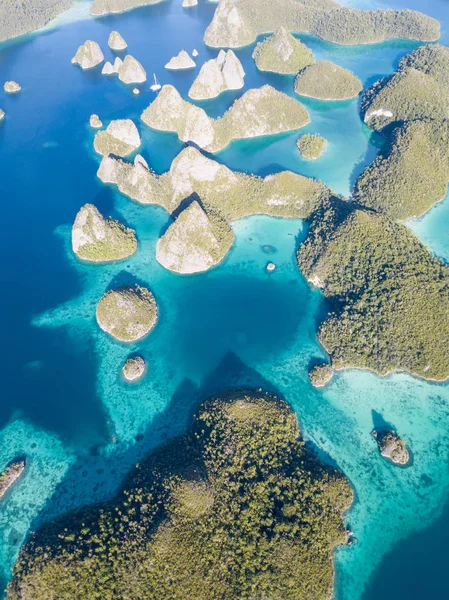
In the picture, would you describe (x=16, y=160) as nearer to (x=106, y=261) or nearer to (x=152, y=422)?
(x=106, y=261)

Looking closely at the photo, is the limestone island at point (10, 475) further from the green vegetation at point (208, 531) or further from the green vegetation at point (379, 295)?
the green vegetation at point (379, 295)

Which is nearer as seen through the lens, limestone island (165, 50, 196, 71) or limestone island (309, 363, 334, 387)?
limestone island (309, 363, 334, 387)

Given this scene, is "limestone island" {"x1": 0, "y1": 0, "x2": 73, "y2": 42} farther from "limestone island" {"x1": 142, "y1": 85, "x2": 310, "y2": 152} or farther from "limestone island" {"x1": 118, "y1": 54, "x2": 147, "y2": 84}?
"limestone island" {"x1": 142, "y1": 85, "x2": 310, "y2": 152}

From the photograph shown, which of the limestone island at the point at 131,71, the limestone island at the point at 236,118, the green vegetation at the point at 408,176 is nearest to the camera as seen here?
the green vegetation at the point at 408,176

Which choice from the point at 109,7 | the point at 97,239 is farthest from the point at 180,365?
the point at 109,7

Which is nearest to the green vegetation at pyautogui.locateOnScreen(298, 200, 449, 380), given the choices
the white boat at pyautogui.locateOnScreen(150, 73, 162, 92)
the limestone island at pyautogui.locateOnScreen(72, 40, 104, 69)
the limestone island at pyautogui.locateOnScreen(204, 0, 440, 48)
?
the white boat at pyautogui.locateOnScreen(150, 73, 162, 92)

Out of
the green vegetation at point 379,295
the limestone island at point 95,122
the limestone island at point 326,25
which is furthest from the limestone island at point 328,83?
the green vegetation at point 379,295
